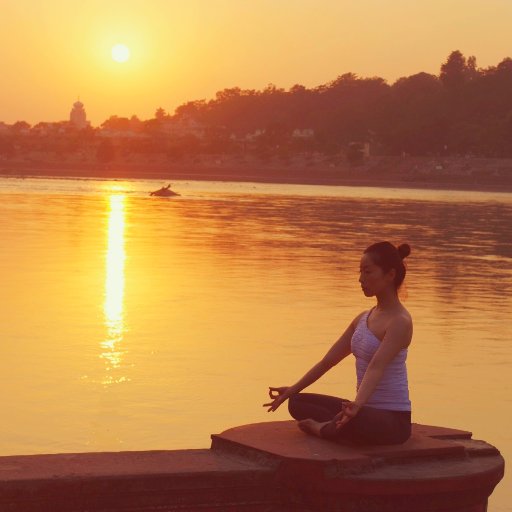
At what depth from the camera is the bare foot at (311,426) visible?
5511 mm

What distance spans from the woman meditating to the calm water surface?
1740mm

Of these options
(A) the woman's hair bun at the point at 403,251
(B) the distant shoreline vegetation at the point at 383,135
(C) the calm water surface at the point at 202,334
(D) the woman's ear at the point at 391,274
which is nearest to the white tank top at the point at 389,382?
(D) the woman's ear at the point at 391,274

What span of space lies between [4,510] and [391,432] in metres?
1.67

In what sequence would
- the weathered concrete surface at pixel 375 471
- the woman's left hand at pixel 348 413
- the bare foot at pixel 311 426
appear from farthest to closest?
the bare foot at pixel 311 426 < the woman's left hand at pixel 348 413 < the weathered concrete surface at pixel 375 471

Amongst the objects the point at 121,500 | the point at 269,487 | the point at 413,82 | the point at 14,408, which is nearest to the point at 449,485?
the point at 269,487

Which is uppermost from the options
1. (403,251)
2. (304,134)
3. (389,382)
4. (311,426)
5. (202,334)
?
(304,134)

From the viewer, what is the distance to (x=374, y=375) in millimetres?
5578

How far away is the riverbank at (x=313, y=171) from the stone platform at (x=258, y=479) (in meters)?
119

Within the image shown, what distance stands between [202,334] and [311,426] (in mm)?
7174

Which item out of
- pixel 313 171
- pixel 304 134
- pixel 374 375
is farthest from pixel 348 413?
pixel 304 134

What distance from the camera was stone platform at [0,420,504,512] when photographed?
16.1 feet

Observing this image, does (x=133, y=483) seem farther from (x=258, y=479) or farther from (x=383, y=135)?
(x=383, y=135)

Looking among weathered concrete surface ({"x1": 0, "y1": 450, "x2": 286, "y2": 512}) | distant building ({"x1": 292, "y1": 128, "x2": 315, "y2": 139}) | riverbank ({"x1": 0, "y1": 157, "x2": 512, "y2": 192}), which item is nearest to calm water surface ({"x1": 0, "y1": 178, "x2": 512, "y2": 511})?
weathered concrete surface ({"x1": 0, "y1": 450, "x2": 286, "y2": 512})

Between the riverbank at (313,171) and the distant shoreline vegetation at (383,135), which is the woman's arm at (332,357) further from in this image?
the distant shoreline vegetation at (383,135)
